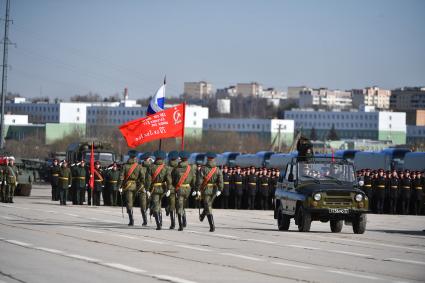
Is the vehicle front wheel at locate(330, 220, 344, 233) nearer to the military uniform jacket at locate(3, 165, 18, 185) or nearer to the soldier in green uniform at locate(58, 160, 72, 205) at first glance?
the soldier in green uniform at locate(58, 160, 72, 205)

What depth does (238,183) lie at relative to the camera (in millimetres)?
45469

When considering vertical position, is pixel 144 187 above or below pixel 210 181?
below

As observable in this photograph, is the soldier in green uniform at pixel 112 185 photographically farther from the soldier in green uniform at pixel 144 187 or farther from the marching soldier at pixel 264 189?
the soldier in green uniform at pixel 144 187

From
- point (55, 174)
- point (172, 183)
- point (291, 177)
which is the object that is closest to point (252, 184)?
point (55, 174)

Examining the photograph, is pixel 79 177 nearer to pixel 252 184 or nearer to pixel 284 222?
pixel 252 184

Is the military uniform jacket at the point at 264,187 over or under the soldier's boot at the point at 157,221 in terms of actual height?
over

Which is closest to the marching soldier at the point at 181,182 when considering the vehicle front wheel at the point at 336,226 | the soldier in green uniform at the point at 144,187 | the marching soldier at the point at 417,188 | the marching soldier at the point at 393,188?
the soldier in green uniform at the point at 144,187

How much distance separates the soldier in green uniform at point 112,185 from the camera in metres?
45.4

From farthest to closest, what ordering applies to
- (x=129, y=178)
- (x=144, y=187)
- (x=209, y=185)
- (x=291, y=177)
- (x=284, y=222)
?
(x=129, y=178) < (x=144, y=187) < (x=284, y=222) < (x=291, y=177) < (x=209, y=185)

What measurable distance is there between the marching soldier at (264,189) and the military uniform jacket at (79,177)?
677cm

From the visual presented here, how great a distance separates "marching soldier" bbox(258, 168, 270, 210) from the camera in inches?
1796

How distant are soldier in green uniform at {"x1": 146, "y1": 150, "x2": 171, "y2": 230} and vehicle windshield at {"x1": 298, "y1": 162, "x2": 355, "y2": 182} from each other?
3.29 m

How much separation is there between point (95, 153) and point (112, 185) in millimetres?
14252

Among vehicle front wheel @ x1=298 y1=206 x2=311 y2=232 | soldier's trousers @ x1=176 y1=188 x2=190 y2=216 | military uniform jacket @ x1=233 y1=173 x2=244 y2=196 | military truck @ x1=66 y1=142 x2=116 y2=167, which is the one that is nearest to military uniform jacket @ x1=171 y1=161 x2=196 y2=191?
soldier's trousers @ x1=176 y1=188 x2=190 y2=216
